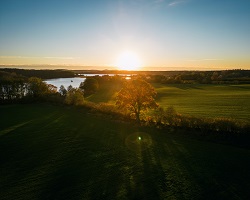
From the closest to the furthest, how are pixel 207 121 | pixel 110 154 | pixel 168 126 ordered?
pixel 110 154 < pixel 207 121 < pixel 168 126

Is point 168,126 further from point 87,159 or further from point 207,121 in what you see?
point 87,159

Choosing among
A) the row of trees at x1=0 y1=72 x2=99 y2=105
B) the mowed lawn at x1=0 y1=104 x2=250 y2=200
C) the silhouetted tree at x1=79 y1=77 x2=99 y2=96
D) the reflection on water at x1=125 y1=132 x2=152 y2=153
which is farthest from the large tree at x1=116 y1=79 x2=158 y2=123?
the silhouetted tree at x1=79 y1=77 x2=99 y2=96

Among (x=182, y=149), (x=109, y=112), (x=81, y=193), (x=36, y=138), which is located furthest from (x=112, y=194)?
(x=109, y=112)

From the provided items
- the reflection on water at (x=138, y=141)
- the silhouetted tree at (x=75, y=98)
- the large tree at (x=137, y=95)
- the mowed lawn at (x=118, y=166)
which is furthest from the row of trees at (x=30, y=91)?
the mowed lawn at (x=118, y=166)

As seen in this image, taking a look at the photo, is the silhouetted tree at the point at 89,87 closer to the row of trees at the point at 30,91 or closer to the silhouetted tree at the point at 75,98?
the row of trees at the point at 30,91

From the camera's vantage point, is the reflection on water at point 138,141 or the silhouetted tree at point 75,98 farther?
the silhouetted tree at point 75,98

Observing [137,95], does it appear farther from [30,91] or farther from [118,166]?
[30,91]

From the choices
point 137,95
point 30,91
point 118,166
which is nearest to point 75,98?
point 137,95
